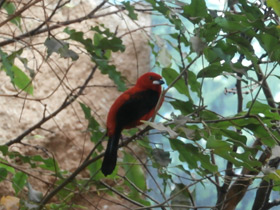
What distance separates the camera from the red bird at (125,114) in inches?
58.4

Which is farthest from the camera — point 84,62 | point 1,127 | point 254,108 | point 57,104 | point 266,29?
point 84,62

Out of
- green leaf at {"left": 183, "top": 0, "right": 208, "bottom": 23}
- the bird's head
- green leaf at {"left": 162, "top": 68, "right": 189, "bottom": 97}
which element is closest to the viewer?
green leaf at {"left": 183, "top": 0, "right": 208, "bottom": 23}

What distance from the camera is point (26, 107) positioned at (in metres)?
2.78

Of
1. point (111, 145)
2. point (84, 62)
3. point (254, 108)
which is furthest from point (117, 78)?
point (84, 62)

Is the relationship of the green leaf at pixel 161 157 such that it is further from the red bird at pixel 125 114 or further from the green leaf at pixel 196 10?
the green leaf at pixel 196 10

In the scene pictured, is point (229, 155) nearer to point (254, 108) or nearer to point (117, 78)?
point (254, 108)

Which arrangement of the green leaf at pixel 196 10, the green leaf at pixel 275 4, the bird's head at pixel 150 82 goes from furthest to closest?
1. the bird's head at pixel 150 82
2. the green leaf at pixel 196 10
3. the green leaf at pixel 275 4

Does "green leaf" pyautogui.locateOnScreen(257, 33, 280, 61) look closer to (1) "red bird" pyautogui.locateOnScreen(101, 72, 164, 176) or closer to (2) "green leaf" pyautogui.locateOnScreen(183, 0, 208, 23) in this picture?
(2) "green leaf" pyautogui.locateOnScreen(183, 0, 208, 23)

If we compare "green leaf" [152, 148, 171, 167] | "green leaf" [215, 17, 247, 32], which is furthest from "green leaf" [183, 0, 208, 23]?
"green leaf" [152, 148, 171, 167]

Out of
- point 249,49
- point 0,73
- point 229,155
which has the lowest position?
point 229,155

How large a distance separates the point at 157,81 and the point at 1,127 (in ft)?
3.92

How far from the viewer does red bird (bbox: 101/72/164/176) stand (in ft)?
4.86

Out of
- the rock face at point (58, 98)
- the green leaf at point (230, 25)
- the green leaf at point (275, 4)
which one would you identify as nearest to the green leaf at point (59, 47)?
the green leaf at point (230, 25)

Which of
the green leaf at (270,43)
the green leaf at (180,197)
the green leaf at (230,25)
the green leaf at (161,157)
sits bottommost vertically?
the green leaf at (180,197)
